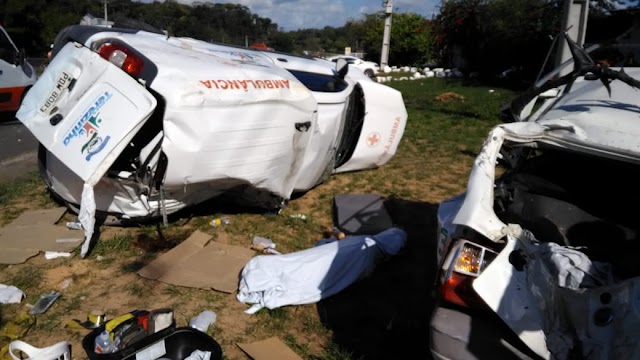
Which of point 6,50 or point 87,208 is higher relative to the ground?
point 6,50

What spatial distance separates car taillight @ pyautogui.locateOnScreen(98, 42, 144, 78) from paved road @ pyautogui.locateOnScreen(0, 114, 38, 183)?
3.13 metres

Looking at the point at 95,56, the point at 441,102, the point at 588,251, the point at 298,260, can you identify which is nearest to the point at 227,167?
the point at 298,260

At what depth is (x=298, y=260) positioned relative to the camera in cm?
354

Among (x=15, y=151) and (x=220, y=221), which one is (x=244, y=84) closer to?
(x=220, y=221)

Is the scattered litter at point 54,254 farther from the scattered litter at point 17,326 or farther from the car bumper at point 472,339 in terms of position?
the car bumper at point 472,339

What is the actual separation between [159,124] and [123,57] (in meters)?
0.56

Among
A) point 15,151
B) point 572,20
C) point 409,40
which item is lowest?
point 15,151

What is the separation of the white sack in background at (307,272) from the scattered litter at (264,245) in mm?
434

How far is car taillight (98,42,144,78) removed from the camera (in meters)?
3.52

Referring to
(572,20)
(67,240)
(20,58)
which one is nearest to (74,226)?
(67,240)

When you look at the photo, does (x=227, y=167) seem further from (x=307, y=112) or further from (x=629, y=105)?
(x=629, y=105)

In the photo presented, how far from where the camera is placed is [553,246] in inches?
83.0

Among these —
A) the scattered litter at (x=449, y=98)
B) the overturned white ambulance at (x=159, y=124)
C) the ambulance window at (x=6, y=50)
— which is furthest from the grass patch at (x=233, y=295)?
the scattered litter at (x=449, y=98)

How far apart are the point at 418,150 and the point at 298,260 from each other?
4.51 m
